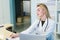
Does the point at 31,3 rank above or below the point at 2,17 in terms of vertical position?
above

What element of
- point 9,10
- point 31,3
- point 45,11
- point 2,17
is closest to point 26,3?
point 31,3

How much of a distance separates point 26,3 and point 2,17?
98 cm

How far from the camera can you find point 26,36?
1.56 meters

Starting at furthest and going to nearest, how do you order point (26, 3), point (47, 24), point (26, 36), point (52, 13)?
point (26, 3)
point (52, 13)
point (47, 24)
point (26, 36)

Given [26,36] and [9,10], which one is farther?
[9,10]

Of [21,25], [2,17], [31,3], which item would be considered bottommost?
[21,25]

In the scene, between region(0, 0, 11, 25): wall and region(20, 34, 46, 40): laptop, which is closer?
region(20, 34, 46, 40): laptop

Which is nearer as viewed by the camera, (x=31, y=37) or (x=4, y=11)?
(x=31, y=37)

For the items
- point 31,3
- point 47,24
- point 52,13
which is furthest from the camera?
point 31,3

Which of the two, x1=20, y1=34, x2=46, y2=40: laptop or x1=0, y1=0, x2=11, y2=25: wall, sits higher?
x1=0, y1=0, x2=11, y2=25: wall

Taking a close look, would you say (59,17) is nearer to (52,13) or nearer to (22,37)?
(52,13)

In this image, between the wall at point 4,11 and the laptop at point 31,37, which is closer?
the laptop at point 31,37

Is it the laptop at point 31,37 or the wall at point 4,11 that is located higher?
the wall at point 4,11

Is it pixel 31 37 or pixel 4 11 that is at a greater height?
pixel 4 11
